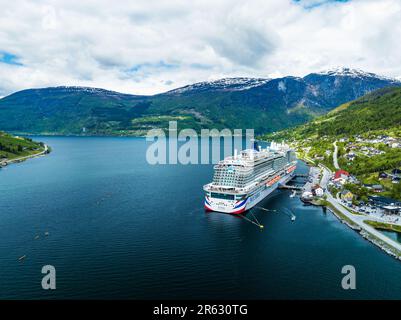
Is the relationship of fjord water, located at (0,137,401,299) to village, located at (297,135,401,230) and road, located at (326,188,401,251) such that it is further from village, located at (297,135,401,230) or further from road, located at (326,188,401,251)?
village, located at (297,135,401,230)

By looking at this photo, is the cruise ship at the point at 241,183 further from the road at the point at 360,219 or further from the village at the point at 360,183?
the road at the point at 360,219

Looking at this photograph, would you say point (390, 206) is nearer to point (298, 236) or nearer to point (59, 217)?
point (298, 236)

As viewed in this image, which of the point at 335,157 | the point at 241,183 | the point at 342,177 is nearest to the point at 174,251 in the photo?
the point at 241,183

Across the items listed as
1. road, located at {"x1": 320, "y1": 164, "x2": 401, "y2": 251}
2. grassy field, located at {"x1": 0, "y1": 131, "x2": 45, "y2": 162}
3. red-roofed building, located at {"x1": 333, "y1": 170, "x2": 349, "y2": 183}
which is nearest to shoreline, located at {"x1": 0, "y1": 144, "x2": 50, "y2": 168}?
grassy field, located at {"x1": 0, "y1": 131, "x2": 45, "y2": 162}

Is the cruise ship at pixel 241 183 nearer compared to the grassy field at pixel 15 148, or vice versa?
the cruise ship at pixel 241 183

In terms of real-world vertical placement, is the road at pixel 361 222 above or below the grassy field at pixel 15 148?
below

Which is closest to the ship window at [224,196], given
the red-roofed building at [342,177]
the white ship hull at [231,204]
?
the white ship hull at [231,204]

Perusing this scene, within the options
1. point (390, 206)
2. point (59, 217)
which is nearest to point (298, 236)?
point (390, 206)

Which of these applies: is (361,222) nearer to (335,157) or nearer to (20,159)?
(335,157)
